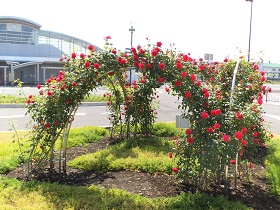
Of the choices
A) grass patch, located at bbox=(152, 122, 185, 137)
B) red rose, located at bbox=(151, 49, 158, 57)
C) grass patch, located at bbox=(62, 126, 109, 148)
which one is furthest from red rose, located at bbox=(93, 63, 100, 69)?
grass patch, located at bbox=(152, 122, 185, 137)

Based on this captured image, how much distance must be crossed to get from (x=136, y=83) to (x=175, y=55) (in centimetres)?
267

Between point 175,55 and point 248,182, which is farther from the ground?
point 175,55

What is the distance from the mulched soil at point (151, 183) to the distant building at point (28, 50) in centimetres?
3067

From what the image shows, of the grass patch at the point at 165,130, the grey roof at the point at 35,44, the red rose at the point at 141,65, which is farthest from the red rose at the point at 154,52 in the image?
the grey roof at the point at 35,44

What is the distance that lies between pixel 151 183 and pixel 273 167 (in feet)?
Answer: 8.20

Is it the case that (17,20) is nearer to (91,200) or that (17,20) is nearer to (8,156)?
(8,156)

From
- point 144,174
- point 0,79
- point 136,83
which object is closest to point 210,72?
point 136,83

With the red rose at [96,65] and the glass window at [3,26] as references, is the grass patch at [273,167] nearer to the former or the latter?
the red rose at [96,65]

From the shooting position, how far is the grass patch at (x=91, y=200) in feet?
11.9

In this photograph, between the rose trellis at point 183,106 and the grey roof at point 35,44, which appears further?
the grey roof at point 35,44

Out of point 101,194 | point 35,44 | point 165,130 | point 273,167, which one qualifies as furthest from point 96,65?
point 35,44

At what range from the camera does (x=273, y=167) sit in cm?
548

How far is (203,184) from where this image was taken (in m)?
4.36

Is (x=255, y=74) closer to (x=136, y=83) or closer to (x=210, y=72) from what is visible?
(x=210, y=72)
